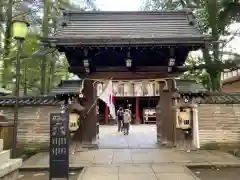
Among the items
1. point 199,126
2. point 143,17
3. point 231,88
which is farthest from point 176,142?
point 231,88

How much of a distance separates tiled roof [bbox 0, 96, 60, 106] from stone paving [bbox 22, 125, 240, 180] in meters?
2.24

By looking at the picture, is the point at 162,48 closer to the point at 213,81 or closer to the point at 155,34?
the point at 155,34

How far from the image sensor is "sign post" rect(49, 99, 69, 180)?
7077 millimetres

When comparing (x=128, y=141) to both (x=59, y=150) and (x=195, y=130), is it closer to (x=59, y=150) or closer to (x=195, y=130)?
(x=195, y=130)

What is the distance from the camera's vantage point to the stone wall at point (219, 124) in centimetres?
1195

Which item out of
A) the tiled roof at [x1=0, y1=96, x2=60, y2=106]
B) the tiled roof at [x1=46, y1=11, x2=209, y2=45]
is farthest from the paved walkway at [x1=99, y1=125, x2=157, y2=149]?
the tiled roof at [x1=46, y1=11, x2=209, y2=45]

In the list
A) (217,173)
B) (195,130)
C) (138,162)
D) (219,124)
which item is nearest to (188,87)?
(195,130)

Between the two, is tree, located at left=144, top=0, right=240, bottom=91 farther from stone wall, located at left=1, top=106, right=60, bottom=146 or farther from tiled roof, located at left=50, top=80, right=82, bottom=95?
stone wall, located at left=1, top=106, right=60, bottom=146

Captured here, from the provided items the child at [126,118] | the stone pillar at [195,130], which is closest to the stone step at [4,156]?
the stone pillar at [195,130]

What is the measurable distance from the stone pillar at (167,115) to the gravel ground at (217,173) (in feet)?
11.4

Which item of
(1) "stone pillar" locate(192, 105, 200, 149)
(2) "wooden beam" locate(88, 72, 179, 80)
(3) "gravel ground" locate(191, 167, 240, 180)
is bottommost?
(3) "gravel ground" locate(191, 167, 240, 180)

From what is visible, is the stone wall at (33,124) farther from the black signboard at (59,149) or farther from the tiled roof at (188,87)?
the tiled roof at (188,87)

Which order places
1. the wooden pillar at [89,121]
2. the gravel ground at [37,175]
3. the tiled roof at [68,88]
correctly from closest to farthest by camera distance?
the gravel ground at [37,175] < the tiled roof at [68,88] < the wooden pillar at [89,121]

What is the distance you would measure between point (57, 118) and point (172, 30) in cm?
726
